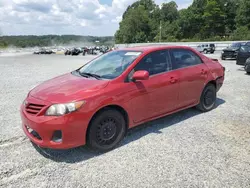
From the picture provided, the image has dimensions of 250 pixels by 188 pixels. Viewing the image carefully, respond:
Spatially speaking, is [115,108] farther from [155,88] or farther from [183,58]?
[183,58]

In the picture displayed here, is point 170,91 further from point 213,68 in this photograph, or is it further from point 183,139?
point 213,68

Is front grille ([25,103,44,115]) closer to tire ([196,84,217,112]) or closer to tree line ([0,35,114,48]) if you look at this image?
tire ([196,84,217,112])

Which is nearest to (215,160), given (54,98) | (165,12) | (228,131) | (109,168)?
(228,131)

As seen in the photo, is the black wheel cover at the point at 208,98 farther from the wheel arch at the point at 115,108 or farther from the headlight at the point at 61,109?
the headlight at the point at 61,109

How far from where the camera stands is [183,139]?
4141 millimetres

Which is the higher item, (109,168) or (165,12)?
(165,12)

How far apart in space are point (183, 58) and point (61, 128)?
3010 mm

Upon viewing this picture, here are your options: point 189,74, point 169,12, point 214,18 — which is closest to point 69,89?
point 189,74

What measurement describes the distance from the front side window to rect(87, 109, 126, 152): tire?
37.3 inches

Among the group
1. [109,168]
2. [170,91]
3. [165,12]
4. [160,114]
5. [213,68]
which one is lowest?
[109,168]

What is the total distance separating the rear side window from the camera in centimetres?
480

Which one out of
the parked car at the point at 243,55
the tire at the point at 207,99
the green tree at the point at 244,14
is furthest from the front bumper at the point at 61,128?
the green tree at the point at 244,14

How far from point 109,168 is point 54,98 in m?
1.27

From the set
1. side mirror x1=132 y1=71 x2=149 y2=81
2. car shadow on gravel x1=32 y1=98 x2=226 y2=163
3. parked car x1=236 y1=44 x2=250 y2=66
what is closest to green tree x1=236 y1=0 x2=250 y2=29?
parked car x1=236 y1=44 x2=250 y2=66
